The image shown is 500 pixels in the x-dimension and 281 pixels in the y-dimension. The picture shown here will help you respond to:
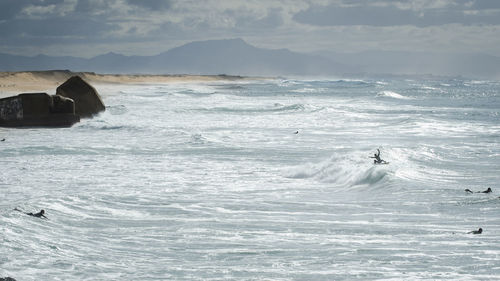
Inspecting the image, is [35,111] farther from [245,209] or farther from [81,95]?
[245,209]

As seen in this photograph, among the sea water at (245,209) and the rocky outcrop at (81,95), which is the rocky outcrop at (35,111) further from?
the sea water at (245,209)

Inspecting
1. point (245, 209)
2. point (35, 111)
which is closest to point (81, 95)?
point (35, 111)

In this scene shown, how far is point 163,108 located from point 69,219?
32.8 metres

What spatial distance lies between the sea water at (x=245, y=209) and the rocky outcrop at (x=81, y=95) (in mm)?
6111

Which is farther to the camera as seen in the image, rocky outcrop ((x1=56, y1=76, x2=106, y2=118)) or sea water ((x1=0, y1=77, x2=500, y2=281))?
rocky outcrop ((x1=56, y1=76, x2=106, y2=118))

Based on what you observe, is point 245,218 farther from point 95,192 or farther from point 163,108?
point 163,108

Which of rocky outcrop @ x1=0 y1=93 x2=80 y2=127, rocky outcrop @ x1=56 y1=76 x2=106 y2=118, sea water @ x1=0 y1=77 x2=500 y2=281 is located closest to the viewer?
sea water @ x1=0 y1=77 x2=500 y2=281

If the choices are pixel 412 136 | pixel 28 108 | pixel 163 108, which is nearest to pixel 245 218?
pixel 412 136

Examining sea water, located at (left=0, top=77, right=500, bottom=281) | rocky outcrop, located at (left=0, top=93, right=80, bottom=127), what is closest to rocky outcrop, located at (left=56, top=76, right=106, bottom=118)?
rocky outcrop, located at (left=0, top=93, right=80, bottom=127)

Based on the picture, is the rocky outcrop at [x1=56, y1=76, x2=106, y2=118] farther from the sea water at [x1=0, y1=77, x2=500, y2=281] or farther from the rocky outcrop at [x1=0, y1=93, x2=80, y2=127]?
the sea water at [x1=0, y1=77, x2=500, y2=281]

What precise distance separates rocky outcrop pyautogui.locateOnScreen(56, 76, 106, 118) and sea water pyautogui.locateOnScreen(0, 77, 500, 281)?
611 cm

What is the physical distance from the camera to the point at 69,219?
1088 centimetres

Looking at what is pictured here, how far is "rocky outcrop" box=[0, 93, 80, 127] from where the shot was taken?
2569 centimetres

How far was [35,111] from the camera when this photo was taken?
86.7ft
